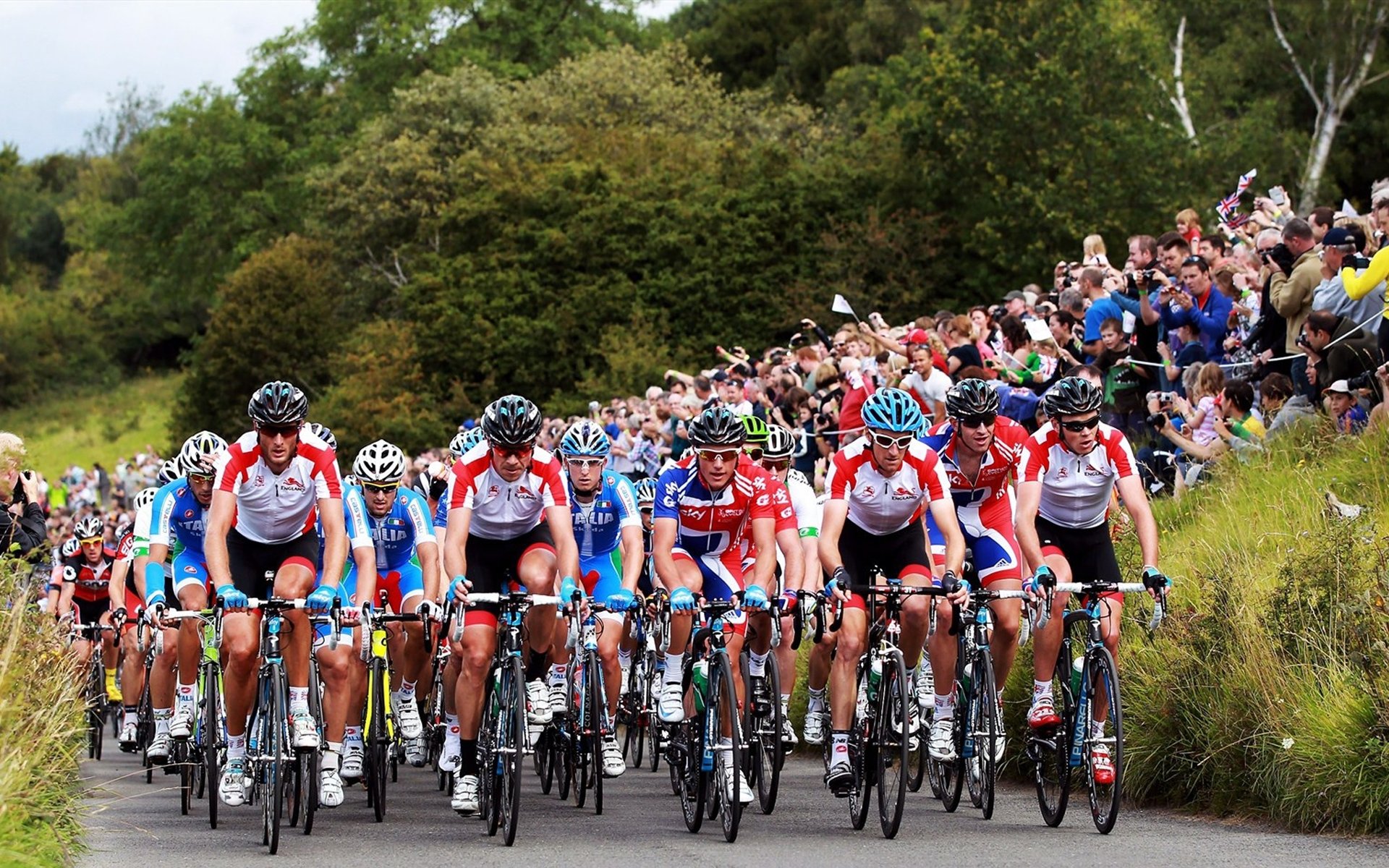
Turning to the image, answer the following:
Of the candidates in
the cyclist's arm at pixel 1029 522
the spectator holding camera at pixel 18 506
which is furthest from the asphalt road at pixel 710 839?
the spectator holding camera at pixel 18 506

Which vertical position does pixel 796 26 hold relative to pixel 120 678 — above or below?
above

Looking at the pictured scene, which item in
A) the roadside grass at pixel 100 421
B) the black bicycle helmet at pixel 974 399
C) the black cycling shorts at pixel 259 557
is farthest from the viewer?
the roadside grass at pixel 100 421

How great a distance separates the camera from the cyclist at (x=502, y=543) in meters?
11.9

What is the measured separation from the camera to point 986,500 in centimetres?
1276

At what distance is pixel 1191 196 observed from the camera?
43719mm

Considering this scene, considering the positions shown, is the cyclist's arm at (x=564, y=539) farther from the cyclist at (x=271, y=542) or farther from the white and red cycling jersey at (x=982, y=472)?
the white and red cycling jersey at (x=982, y=472)

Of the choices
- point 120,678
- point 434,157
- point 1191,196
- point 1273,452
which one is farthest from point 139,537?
point 434,157

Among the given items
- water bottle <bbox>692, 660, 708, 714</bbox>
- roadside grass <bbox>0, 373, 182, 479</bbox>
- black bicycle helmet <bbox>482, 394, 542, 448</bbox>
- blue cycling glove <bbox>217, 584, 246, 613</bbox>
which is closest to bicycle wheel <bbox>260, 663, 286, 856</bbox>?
blue cycling glove <bbox>217, 584, 246, 613</bbox>

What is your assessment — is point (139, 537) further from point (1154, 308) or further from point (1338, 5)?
point (1338, 5)

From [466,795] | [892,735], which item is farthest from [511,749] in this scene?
[892,735]

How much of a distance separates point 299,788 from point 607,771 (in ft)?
7.20

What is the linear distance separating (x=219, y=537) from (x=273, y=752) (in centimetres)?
133

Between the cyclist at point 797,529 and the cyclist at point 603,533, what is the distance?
41.7 inches

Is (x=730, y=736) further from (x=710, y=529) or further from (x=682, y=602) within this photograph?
(x=710, y=529)
